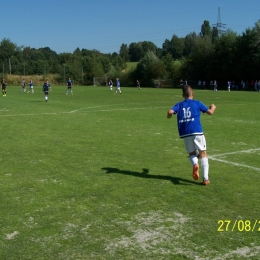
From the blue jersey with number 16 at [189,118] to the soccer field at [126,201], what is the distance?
973 millimetres

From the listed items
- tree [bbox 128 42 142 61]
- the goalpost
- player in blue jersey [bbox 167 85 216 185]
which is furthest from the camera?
tree [bbox 128 42 142 61]

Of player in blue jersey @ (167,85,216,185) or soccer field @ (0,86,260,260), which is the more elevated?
player in blue jersey @ (167,85,216,185)

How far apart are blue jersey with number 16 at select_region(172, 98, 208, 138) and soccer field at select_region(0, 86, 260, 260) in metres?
0.97

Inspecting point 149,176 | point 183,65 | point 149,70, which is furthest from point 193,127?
point 149,70

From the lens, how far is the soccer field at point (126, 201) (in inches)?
181

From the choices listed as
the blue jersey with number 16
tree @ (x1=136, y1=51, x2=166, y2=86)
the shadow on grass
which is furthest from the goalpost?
the blue jersey with number 16

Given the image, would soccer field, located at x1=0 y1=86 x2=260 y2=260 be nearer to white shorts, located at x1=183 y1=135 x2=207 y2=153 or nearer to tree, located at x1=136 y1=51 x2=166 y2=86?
white shorts, located at x1=183 y1=135 x2=207 y2=153

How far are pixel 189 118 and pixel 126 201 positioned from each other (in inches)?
80.8

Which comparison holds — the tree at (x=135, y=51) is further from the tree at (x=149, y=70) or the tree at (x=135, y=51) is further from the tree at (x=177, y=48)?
the tree at (x=149, y=70)

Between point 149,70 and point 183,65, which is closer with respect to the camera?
point 183,65

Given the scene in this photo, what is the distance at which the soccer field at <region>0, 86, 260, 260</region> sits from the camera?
4605 mm

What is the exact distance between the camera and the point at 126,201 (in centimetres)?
621

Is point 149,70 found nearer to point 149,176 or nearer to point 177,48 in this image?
point 177,48

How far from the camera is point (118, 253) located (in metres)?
4.43
